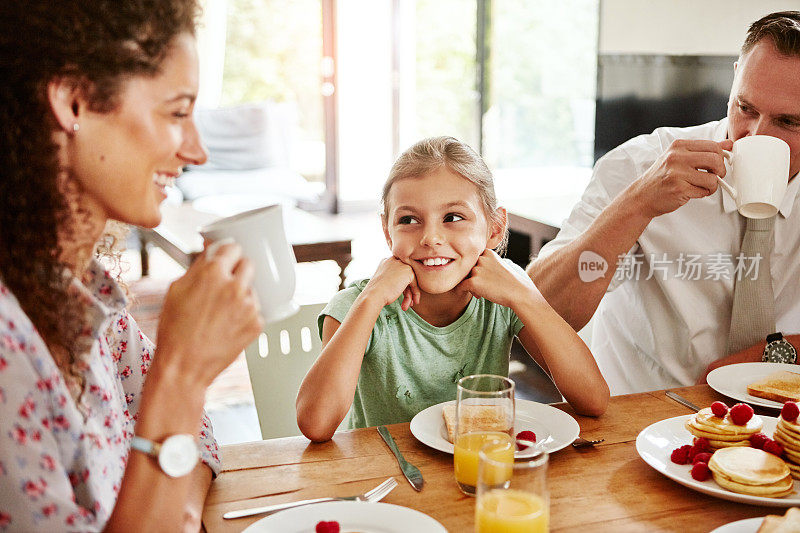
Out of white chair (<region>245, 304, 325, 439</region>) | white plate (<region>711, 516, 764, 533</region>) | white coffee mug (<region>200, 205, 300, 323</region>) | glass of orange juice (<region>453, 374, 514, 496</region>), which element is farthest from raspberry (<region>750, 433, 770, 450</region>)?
white chair (<region>245, 304, 325, 439</region>)

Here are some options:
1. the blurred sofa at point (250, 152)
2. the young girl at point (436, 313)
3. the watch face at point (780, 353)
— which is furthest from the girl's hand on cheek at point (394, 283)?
the blurred sofa at point (250, 152)

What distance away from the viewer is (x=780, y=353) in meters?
1.58

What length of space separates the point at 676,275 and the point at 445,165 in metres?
0.67

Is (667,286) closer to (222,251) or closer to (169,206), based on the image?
(222,251)

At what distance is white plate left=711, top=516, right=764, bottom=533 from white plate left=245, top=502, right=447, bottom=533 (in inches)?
13.1

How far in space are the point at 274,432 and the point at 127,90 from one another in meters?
1.10

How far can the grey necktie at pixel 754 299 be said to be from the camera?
1.70 metres

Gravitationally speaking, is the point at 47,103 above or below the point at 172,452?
above

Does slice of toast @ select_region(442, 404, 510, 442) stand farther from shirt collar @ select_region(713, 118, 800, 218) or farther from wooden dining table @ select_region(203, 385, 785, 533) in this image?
shirt collar @ select_region(713, 118, 800, 218)

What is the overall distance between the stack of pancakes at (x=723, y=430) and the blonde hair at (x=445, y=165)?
0.63m

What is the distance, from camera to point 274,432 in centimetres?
178

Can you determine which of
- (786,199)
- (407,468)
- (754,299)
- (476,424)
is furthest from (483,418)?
(786,199)

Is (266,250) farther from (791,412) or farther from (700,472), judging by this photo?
(791,412)

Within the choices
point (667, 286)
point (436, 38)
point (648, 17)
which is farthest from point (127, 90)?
point (436, 38)
